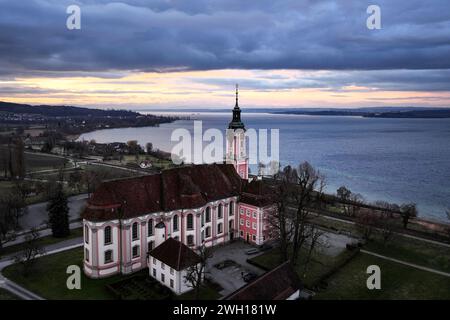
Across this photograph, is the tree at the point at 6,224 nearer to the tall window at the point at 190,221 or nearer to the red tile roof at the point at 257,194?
the tall window at the point at 190,221

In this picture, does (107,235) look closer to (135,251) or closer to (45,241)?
(135,251)

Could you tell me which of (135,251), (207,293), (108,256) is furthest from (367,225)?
(108,256)

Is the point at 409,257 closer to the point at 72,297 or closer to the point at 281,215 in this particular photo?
the point at 281,215

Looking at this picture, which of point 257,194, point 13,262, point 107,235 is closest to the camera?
point 107,235

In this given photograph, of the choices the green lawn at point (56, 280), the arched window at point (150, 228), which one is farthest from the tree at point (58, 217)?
the arched window at point (150, 228)

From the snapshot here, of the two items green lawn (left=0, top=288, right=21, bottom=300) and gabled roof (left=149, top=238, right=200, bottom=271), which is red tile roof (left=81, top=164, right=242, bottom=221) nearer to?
gabled roof (left=149, top=238, right=200, bottom=271)

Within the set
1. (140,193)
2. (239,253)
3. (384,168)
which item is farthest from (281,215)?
(384,168)
